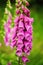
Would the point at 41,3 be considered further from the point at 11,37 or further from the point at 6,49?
the point at 11,37

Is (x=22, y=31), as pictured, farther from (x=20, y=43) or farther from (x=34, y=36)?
(x=34, y=36)

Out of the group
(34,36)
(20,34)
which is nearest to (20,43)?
(20,34)

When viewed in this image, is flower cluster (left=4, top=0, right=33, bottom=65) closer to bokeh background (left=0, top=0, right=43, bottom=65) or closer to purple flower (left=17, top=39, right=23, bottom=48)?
purple flower (left=17, top=39, right=23, bottom=48)

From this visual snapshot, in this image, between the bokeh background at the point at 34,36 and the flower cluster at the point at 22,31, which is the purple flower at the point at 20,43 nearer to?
the flower cluster at the point at 22,31

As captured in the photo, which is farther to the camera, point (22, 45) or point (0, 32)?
point (0, 32)

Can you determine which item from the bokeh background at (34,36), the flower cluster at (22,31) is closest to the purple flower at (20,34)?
the flower cluster at (22,31)

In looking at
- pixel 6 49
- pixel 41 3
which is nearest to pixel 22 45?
pixel 6 49

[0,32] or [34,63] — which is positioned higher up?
[0,32]

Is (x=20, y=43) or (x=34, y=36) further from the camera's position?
(x=34, y=36)
